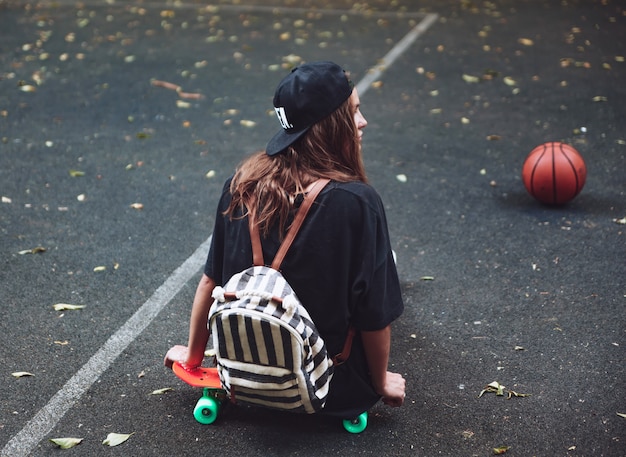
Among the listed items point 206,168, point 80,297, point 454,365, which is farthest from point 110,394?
point 206,168

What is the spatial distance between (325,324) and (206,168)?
12.8 feet

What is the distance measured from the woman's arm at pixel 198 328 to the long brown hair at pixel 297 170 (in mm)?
407

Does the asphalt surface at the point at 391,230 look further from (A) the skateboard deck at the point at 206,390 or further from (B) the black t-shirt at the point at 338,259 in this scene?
(B) the black t-shirt at the point at 338,259

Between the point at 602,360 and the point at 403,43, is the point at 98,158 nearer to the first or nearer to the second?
the point at 602,360

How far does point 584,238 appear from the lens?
5.67 metres

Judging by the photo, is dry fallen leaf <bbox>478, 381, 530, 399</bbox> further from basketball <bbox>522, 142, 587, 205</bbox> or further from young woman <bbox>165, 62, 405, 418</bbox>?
basketball <bbox>522, 142, 587, 205</bbox>

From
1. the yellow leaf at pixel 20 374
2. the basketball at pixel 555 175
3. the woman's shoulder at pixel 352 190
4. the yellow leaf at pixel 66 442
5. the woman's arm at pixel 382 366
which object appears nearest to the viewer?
the woman's shoulder at pixel 352 190

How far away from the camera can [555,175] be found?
19.8 feet

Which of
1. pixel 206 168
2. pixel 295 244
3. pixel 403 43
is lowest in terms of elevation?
pixel 403 43

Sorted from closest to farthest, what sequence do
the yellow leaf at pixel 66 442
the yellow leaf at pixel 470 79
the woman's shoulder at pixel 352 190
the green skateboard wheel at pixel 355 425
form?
the woman's shoulder at pixel 352 190
the yellow leaf at pixel 66 442
the green skateboard wheel at pixel 355 425
the yellow leaf at pixel 470 79

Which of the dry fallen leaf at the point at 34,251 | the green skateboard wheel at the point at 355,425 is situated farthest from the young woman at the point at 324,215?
the dry fallen leaf at the point at 34,251

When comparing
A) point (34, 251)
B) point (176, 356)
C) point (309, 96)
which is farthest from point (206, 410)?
point (34, 251)

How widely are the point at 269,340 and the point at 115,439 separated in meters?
0.98

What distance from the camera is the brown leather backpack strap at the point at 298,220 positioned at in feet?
10.7
